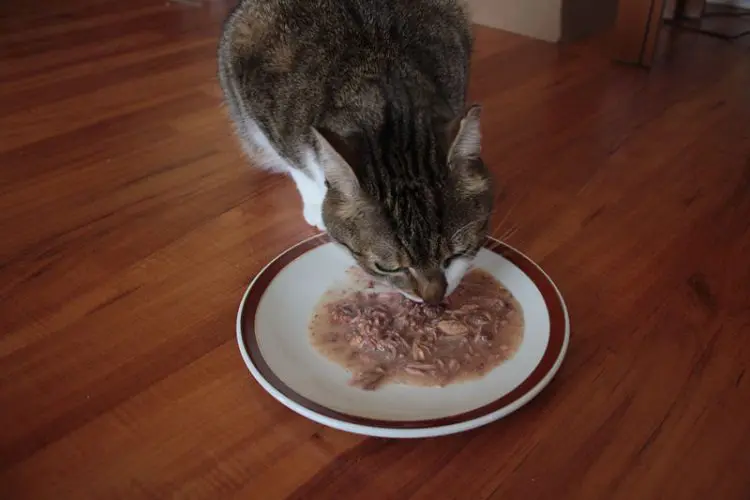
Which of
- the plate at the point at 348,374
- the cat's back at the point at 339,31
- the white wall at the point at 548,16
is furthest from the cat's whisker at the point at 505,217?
the white wall at the point at 548,16

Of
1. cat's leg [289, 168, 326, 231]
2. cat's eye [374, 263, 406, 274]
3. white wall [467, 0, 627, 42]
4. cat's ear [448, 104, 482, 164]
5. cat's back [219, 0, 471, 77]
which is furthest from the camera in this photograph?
white wall [467, 0, 627, 42]

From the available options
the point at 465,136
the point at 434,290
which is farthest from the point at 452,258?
the point at 465,136

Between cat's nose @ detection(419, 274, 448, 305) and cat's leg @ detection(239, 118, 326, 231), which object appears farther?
cat's leg @ detection(239, 118, 326, 231)

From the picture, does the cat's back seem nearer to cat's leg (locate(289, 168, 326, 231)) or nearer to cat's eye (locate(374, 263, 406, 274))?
cat's leg (locate(289, 168, 326, 231))

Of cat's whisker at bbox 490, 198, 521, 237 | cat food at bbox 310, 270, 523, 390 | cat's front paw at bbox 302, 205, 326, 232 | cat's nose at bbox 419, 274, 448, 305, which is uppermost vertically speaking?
cat's nose at bbox 419, 274, 448, 305

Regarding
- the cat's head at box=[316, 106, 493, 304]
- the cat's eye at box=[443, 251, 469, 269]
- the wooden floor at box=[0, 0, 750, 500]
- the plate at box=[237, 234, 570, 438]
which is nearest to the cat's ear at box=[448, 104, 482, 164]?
the cat's head at box=[316, 106, 493, 304]

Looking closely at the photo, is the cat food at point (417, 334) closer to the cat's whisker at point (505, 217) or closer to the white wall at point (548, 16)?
the cat's whisker at point (505, 217)

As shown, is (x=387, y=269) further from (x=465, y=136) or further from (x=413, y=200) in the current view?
(x=465, y=136)
